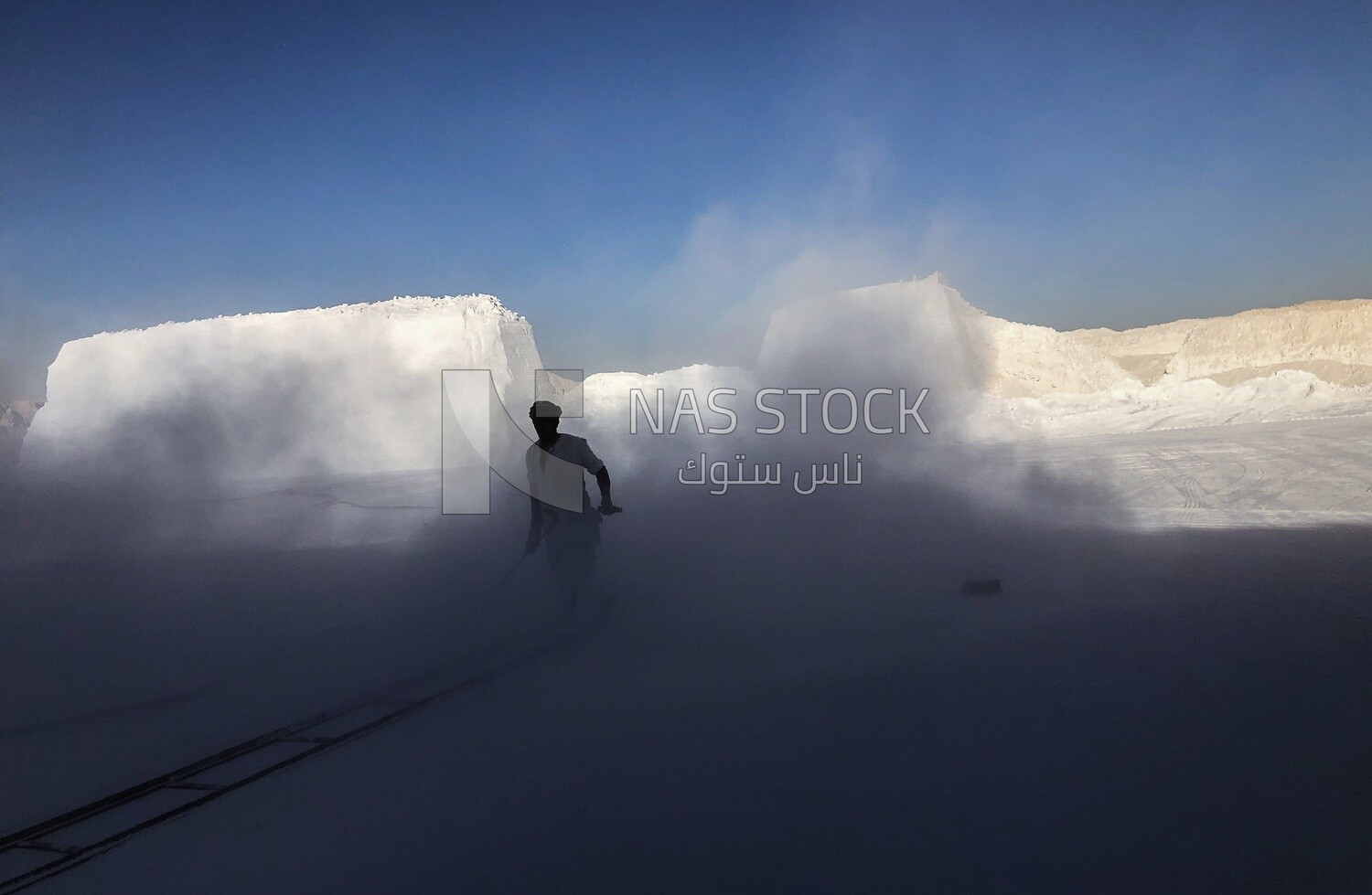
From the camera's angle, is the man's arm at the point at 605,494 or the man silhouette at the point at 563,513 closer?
the man silhouette at the point at 563,513

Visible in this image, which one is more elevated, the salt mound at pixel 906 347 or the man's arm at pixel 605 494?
the salt mound at pixel 906 347

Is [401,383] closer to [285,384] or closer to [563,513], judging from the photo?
[285,384]

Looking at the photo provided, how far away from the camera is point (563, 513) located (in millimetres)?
4711

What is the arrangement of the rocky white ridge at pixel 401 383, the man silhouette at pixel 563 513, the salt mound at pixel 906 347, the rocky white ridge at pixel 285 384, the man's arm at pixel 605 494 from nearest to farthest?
the man silhouette at pixel 563 513 < the man's arm at pixel 605 494 < the rocky white ridge at pixel 285 384 < the rocky white ridge at pixel 401 383 < the salt mound at pixel 906 347

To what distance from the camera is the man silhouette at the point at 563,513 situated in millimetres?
4559

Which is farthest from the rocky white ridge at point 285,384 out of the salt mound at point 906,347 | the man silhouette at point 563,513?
the man silhouette at point 563,513

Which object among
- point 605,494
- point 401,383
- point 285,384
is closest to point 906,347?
point 401,383

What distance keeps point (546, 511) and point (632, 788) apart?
2.50 meters

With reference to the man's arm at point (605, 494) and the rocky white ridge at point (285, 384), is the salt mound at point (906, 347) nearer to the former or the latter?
the rocky white ridge at point (285, 384)

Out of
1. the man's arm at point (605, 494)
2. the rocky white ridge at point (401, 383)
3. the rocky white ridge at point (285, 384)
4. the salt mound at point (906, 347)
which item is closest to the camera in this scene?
the man's arm at point (605, 494)

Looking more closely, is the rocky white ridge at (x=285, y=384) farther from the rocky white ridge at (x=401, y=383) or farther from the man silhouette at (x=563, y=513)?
the man silhouette at (x=563, y=513)

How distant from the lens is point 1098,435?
15.1 meters

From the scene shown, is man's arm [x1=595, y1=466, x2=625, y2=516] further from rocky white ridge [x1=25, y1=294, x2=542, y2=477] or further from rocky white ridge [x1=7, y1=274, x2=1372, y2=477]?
rocky white ridge [x1=25, y1=294, x2=542, y2=477]

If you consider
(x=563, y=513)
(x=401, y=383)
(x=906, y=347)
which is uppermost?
(x=906, y=347)
